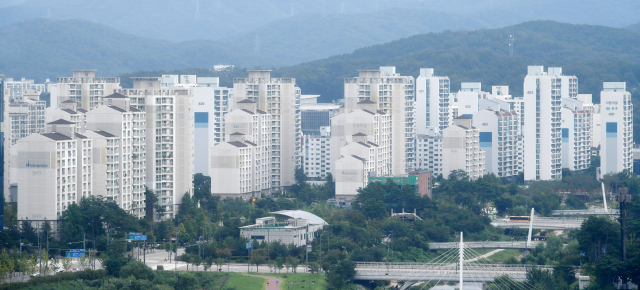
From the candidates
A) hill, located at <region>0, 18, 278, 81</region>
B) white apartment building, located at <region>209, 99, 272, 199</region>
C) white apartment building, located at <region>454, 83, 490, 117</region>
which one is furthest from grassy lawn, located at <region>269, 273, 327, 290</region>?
hill, located at <region>0, 18, 278, 81</region>

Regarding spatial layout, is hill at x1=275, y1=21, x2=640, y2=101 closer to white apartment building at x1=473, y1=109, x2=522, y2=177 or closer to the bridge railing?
white apartment building at x1=473, y1=109, x2=522, y2=177

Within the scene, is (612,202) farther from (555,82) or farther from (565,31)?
(565,31)

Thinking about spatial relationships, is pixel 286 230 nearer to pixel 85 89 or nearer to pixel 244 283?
pixel 244 283

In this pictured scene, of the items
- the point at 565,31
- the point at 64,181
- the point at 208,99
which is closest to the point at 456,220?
the point at 64,181

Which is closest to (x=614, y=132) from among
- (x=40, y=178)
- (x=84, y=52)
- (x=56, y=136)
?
(x=56, y=136)

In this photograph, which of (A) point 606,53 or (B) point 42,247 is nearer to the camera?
(B) point 42,247

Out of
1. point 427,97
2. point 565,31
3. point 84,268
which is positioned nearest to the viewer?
point 84,268

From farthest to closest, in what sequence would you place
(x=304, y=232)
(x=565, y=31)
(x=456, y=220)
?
1. (x=565, y=31)
2. (x=456, y=220)
3. (x=304, y=232)
